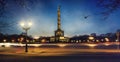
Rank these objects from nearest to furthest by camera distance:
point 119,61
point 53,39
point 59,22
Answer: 1. point 119,61
2. point 59,22
3. point 53,39

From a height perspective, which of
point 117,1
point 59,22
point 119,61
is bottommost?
point 119,61

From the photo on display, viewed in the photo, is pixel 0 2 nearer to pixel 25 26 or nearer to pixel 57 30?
pixel 25 26

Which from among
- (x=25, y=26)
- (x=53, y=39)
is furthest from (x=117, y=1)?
(x=53, y=39)

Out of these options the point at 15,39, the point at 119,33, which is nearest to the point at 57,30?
the point at 15,39

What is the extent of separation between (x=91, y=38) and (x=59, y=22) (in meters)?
30.5

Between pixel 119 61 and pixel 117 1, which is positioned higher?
pixel 117 1

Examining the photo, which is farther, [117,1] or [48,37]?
[48,37]

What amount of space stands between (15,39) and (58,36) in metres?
21.6

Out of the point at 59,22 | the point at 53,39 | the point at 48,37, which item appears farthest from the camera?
the point at 48,37

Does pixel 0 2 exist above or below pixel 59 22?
below

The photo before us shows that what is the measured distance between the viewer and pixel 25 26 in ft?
151

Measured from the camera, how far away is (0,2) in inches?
449

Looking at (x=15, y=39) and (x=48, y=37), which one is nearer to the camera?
(x=15, y=39)

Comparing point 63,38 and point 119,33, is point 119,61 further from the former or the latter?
point 63,38
